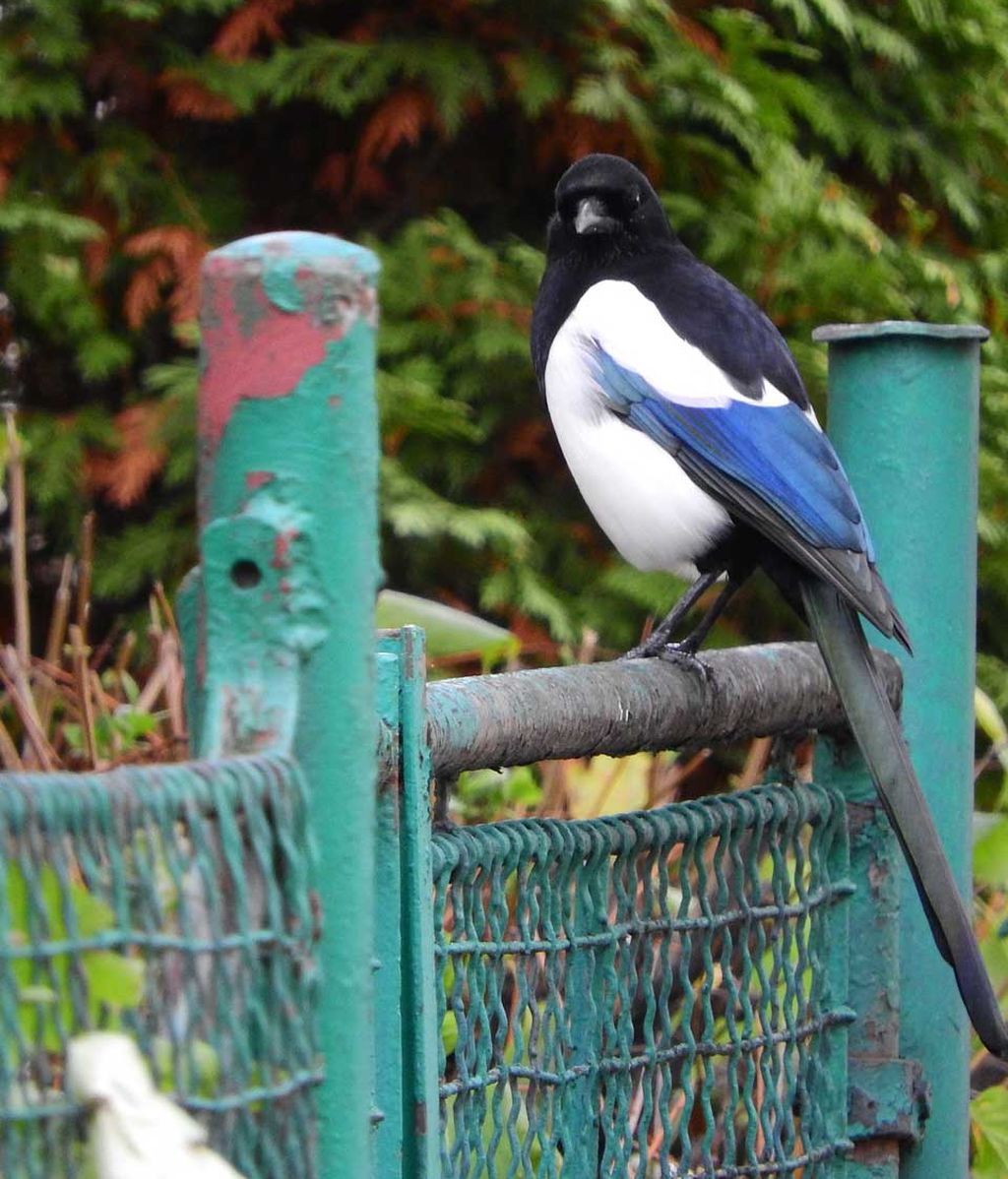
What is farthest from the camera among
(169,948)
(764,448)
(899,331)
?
(764,448)

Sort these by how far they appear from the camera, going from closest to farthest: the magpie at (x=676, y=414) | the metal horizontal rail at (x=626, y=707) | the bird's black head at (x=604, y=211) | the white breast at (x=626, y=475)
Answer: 1. the metal horizontal rail at (x=626, y=707)
2. the magpie at (x=676, y=414)
3. the white breast at (x=626, y=475)
4. the bird's black head at (x=604, y=211)

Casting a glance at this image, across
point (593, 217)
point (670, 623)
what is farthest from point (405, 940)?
point (593, 217)

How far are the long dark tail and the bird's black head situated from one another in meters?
1.01

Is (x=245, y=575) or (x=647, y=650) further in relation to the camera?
(x=647, y=650)

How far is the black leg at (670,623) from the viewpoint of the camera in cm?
216

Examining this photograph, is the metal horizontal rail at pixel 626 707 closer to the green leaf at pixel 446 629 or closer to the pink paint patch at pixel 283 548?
the pink paint patch at pixel 283 548

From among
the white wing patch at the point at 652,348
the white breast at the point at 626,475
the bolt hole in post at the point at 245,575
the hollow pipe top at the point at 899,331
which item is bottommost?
the bolt hole in post at the point at 245,575

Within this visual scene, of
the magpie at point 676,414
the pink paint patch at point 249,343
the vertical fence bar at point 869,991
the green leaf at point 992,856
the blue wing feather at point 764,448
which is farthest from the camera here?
the magpie at point 676,414

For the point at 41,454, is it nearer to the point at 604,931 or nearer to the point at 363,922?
the point at 604,931

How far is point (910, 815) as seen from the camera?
1.62 metres

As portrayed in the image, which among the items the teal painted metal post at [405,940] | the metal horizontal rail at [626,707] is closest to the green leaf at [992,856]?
the metal horizontal rail at [626,707]

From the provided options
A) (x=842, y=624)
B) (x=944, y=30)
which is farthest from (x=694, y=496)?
(x=944, y=30)

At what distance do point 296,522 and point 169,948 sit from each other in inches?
7.1

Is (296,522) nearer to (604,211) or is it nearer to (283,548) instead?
(283,548)
